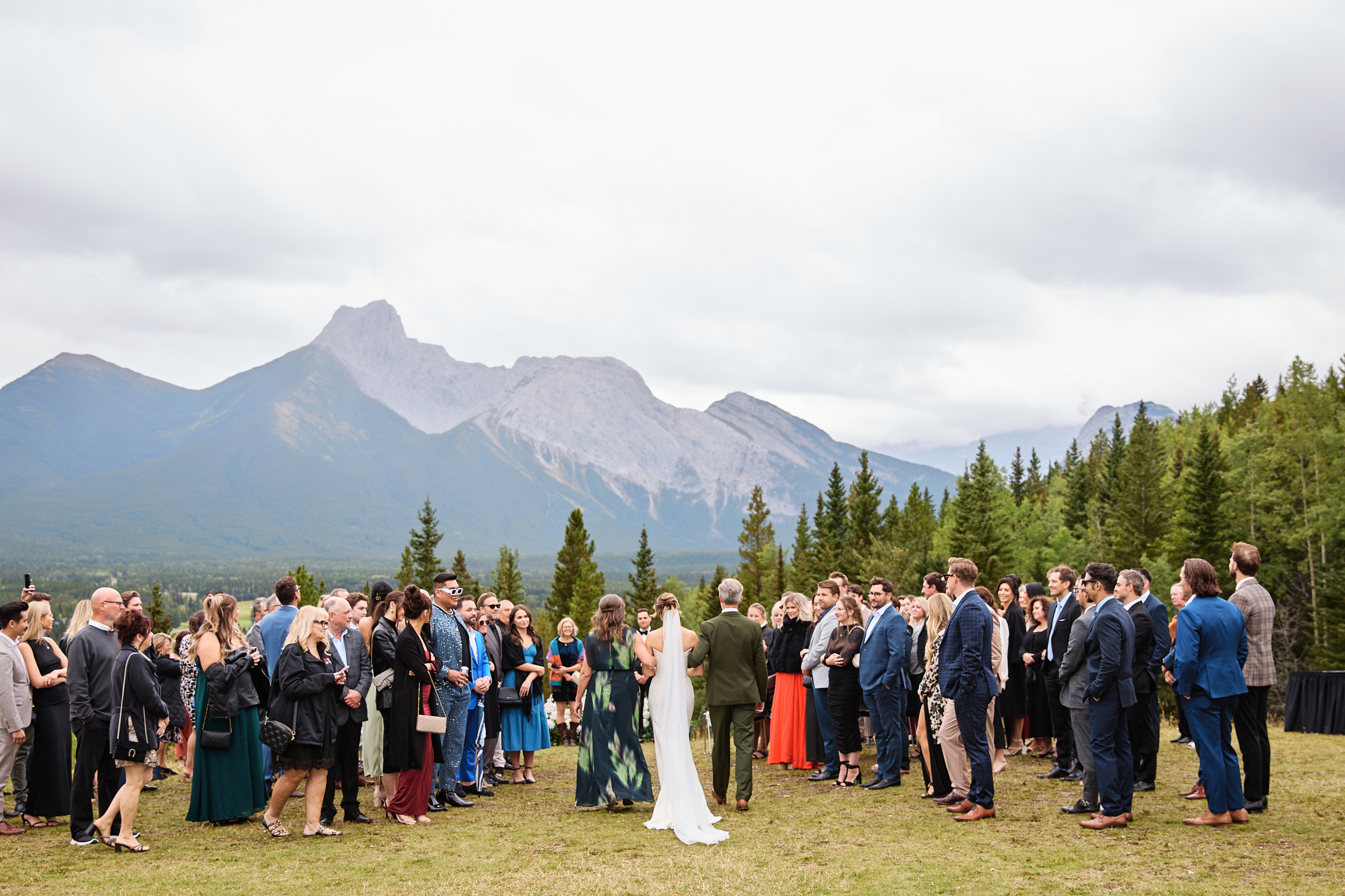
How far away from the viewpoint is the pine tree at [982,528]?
57.9 metres

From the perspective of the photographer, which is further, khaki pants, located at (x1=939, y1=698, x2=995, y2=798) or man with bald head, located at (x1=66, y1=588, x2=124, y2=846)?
khaki pants, located at (x1=939, y1=698, x2=995, y2=798)

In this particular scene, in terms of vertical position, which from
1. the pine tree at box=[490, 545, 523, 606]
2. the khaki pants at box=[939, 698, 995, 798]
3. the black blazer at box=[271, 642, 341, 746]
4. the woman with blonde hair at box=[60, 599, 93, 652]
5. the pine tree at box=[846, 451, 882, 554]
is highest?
the pine tree at box=[846, 451, 882, 554]

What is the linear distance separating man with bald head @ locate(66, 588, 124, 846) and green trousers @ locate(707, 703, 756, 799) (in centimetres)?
536

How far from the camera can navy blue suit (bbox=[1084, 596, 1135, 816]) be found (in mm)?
7656

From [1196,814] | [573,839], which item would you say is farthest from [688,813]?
[1196,814]

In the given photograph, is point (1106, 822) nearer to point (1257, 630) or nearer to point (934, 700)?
point (934, 700)

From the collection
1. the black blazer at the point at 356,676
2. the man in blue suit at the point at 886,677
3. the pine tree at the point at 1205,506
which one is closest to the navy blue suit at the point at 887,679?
the man in blue suit at the point at 886,677

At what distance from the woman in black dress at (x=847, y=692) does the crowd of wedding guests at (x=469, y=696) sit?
3 cm

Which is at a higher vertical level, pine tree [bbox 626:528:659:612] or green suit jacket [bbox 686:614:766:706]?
green suit jacket [bbox 686:614:766:706]

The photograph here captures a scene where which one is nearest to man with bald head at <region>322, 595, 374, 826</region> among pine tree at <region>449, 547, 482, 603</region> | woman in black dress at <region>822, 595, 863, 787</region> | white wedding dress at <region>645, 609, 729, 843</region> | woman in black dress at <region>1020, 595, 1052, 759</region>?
white wedding dress at <region>645, 609, 729, 843</region>

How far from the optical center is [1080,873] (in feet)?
20.7

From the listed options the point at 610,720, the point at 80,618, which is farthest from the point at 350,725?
the point at 80,618

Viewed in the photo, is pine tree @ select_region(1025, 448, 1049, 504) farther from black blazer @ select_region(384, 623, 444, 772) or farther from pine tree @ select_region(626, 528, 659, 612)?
black blazer @ select_region(384, 623, 444, 772)

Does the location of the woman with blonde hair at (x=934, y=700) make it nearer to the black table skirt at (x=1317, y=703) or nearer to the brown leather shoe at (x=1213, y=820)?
the brown leather shoe at (x=1213, y=820)
